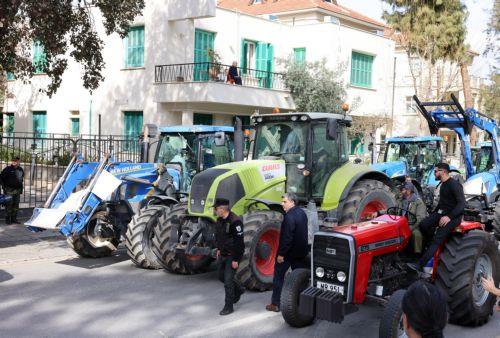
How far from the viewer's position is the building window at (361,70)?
3110cm

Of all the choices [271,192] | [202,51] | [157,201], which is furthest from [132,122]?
[271,192]

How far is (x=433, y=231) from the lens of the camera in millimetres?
7543

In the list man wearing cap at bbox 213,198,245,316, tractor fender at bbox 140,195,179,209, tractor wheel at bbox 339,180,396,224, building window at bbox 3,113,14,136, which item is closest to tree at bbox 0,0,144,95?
tractor fender at bbox 140,195,179,209

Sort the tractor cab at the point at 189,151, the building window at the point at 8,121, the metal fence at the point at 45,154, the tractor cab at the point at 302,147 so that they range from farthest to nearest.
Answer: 1. the building window at the point at 8,121
2. the metal fence at the point at 45,154
3. the tractor cab at the point at 189,151
4. the tractor cab at the point at 302,147

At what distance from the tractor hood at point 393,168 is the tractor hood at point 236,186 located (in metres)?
6.08

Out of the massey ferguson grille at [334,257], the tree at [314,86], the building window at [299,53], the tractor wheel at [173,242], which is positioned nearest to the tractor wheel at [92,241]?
the tractor wheel at [173,242]

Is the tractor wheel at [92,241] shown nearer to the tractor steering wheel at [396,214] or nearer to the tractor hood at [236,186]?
the tractor hood at [236,186]

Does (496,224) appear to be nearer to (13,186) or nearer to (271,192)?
(271,192)

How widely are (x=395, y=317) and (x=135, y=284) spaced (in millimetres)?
4565

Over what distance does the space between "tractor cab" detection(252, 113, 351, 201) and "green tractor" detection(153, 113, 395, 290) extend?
0.02m

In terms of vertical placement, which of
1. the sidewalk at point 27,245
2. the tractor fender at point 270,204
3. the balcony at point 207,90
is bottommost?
the sidewalk at point 27,245

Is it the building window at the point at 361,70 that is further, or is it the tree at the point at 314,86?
the building window at the point at 361,70

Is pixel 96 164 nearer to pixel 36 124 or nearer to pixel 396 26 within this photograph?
pixel 36 124

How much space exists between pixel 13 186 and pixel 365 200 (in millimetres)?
8826
